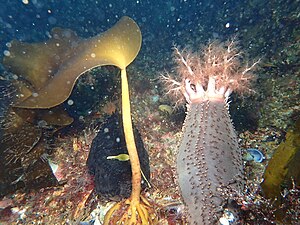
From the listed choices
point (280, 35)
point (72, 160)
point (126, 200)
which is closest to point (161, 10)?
point (280, 35)

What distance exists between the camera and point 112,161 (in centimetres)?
291

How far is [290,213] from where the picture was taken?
1.61 metres

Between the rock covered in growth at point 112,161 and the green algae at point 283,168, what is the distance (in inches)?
61.4

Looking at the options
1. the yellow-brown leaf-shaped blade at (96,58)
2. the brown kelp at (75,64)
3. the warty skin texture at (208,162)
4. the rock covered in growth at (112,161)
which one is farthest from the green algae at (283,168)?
the yellow-brown leaf-shaped blade at (96,58)

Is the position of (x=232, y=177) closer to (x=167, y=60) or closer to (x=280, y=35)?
(x=280, y=35)

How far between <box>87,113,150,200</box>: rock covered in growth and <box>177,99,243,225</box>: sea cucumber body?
0.75m

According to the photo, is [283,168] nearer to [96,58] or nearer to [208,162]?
[208,162]

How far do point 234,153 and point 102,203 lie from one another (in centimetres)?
181

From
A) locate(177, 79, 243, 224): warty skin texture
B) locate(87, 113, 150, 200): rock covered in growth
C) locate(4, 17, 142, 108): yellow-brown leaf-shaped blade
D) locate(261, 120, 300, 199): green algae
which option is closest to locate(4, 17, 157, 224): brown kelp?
locate(4, 17, 142, 108): yellow-brown leaf-shaped blade

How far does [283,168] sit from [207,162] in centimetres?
72

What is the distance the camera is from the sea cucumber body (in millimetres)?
2008

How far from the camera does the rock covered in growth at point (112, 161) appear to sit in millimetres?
2762

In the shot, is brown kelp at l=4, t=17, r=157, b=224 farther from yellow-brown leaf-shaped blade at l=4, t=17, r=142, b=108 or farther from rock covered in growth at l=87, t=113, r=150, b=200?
rock covered in growth at l=87, t=113, r=150, b=200

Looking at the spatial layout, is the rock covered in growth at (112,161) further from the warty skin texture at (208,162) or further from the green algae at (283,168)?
the green algae at (283,168)
